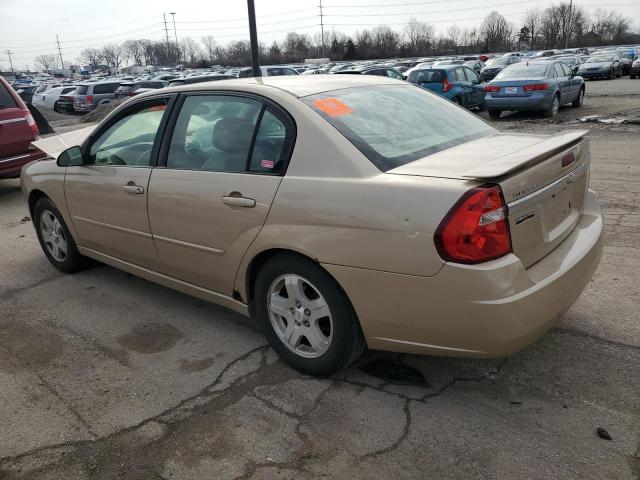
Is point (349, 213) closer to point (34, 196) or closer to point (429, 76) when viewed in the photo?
point (34, 196)

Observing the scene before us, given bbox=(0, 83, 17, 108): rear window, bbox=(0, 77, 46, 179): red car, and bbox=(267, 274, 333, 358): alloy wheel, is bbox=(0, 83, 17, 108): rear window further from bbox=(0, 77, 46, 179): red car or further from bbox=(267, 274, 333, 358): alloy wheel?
bbox=(267, 274, 333, 358): alloy wheel

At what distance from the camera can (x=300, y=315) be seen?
306 centimetres

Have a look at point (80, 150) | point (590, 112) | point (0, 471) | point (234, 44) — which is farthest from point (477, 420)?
point (234, 44)

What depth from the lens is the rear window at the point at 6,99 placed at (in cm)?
838

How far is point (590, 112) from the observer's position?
1562cm

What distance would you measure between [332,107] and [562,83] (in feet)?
47.1

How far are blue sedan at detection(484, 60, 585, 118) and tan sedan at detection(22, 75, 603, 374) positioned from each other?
11.8 meters

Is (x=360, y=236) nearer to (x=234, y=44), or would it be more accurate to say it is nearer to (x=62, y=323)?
(x=62, y=323)

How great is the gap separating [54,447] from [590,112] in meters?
16.4

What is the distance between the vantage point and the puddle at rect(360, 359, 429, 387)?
10.0 ft

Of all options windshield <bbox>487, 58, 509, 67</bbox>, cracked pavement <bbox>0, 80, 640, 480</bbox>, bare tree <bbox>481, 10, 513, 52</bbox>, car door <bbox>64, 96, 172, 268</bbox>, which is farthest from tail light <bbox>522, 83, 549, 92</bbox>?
bare tree <bbox>481, 10, 513, 52</bbox>

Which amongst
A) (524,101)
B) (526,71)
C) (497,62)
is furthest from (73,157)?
(497,62)

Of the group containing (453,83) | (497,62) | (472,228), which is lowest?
(472,228)

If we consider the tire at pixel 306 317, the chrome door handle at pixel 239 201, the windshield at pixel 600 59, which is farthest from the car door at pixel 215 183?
the windshield at pixel 600 59
